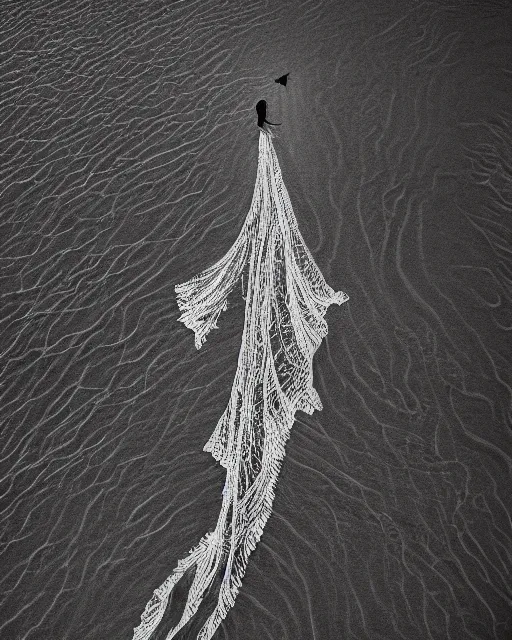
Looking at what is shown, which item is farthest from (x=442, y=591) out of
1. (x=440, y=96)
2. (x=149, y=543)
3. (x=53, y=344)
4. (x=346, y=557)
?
(x=440, y=96)

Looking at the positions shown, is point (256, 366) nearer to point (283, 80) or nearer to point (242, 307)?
point (242, 307)

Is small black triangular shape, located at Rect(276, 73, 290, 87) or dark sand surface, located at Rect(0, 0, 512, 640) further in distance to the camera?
small black triangular shape, located at Rect(276, 73, 290, 87)

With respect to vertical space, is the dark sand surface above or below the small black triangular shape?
below

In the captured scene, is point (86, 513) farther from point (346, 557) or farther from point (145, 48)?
point (145, 48)

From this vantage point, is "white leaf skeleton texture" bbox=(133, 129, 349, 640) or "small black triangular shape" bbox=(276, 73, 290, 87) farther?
"small black triangular shape" bbox=(276, 73, 290, 87)

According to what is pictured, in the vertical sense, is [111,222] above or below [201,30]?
below

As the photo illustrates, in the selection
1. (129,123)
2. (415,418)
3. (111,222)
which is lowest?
(415,418)

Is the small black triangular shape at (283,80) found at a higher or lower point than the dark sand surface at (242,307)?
higher

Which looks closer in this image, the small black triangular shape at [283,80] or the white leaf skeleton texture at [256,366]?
the white leaf skeleton texture at [256,366]
